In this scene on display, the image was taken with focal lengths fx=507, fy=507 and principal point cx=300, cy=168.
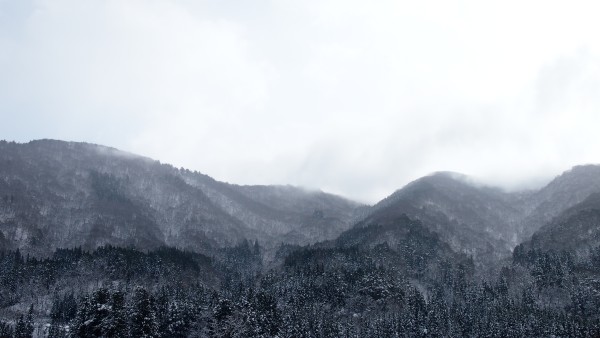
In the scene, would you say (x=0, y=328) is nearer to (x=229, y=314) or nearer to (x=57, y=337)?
(x=57, y=337)

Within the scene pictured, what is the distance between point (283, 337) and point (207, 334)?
2816 centimetres

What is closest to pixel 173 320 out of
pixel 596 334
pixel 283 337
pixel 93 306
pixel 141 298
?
pixel 141 298

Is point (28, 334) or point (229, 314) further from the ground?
point (229, 314)

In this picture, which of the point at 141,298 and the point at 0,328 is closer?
the point at 141,298

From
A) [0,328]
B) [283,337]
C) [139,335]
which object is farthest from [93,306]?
[0,328]

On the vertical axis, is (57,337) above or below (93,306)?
below

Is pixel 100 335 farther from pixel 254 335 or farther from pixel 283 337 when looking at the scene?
pixel 283 337

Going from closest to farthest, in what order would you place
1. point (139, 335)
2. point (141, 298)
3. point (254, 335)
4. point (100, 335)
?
point (100, 335)
point (139, 335)
point (141, 298)
point (254, 335)

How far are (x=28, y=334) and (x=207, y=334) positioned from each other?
6991cm

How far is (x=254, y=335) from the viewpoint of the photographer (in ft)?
592

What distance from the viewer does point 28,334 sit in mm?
193875

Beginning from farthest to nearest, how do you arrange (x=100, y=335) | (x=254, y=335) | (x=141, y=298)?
(x=254, y=335), (x=141, y=298), (x=100, y=335)

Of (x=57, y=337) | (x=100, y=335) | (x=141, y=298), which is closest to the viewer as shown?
(x=100, y=335)

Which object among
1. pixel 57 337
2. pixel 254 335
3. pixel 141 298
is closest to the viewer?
pixel 141 298
